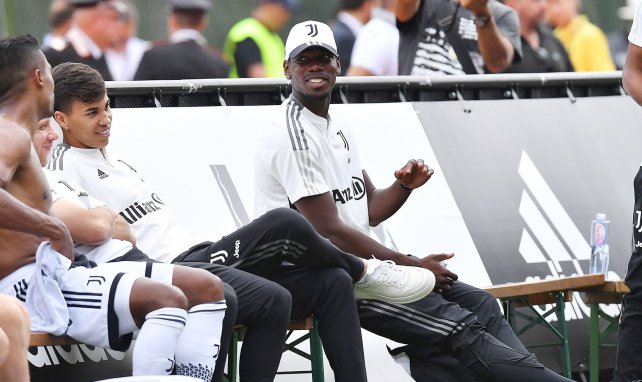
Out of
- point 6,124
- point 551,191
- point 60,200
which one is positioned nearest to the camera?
point 6,124

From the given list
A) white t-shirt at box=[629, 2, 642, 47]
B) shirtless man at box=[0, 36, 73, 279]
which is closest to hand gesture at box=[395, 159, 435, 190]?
white t-shirt at box=[629, 2, 642, 47]

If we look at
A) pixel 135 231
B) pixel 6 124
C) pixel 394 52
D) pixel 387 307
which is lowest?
pixel 387 307

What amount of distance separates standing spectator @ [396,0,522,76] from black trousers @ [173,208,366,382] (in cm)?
291

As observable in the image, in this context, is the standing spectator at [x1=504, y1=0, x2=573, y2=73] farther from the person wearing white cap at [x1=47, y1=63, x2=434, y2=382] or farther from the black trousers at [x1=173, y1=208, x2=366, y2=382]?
the black trousers at [x1=173, y1=208, x2=366, y2=382]

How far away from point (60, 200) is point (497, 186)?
330 cm

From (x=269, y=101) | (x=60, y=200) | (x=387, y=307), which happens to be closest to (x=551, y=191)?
(x=269, y=101)

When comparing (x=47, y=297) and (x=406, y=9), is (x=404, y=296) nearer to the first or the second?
(x=47, y=297)

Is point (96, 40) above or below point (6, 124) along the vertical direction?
above

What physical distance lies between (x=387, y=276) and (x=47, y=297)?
159 cm

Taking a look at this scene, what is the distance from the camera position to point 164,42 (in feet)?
30.7

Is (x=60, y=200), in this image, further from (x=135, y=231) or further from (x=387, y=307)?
(x=387, y=307)

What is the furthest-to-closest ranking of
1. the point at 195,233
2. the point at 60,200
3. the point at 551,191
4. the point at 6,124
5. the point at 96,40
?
the point at 96,40
the point at 551,191
the point at 195,233
the point at 60,200
the point at 6,124

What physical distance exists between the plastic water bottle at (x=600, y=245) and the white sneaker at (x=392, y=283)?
2.21 metres

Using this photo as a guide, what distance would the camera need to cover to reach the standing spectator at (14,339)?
4.47 m
